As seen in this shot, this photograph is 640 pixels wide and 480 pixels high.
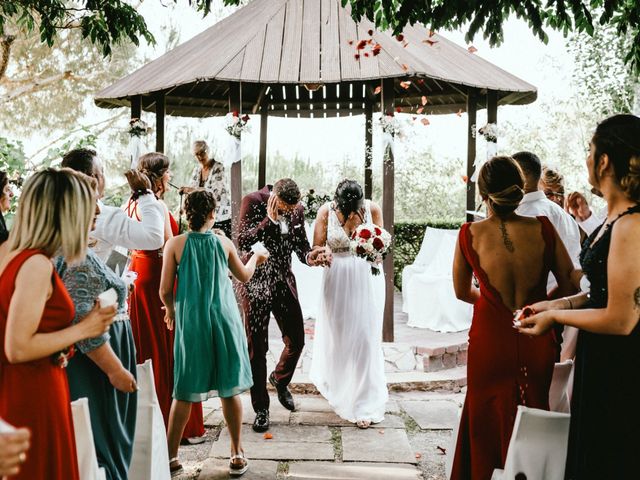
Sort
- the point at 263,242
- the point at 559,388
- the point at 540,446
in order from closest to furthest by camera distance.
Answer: the point at 540,446
the point at 559,388
the point at 263,242

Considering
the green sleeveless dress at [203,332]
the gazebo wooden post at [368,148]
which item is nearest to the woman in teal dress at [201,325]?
the green sleeveless dress at [203,332]

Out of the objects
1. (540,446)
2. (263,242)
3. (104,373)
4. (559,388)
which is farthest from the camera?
(263,242)

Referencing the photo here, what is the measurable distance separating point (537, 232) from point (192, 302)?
2.17 meters

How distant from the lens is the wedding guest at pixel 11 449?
5.27 ft

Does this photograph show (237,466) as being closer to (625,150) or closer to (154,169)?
(154,169)

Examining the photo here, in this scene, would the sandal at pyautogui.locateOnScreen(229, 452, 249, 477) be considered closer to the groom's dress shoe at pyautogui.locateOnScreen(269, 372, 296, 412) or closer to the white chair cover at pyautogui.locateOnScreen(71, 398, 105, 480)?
the groom's dress shoe at pyautogui.locateOnScreen(269, 372, 296, 412)

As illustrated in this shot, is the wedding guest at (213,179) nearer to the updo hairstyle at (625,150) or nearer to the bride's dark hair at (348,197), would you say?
the bride's dark hair at (348,197)

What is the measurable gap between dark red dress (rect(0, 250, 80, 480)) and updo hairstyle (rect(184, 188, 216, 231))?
72.8 inches

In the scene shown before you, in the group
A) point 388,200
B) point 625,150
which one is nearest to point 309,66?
point 388,200

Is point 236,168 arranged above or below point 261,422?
above

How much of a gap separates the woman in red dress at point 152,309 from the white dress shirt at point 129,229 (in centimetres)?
32

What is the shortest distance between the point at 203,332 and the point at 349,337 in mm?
1801

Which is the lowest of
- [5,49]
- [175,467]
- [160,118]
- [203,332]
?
[175,467]

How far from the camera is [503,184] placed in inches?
131
